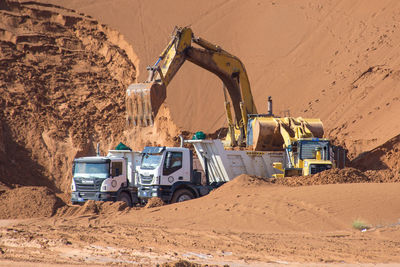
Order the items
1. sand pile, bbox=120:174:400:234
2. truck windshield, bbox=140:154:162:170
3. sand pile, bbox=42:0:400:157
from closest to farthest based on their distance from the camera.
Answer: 1. sand pile, bbox=120:174:400:234
2. truck windshield, bbox=140:154:162:170
3. sand pile, bbox=42:0:400:157

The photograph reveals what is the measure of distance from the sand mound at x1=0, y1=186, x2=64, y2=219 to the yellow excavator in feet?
14.2

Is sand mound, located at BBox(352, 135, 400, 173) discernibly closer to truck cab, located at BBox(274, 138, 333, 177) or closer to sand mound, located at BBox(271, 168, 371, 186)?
truck cab, located at BBox(274, 138, 333, 177)

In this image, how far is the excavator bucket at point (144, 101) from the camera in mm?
21458

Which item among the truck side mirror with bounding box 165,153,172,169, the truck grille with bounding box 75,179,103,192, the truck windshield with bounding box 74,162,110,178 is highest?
the truck side mirror with bounding box 165,153,172,169

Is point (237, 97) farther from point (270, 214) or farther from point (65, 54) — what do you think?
point (65, 54)

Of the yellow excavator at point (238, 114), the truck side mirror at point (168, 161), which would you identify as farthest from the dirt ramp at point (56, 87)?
the truck side mirror at point (168, 161)

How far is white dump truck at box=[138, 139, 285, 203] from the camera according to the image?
65.6 feet

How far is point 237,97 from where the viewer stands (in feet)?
85.0

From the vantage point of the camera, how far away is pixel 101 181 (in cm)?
2061

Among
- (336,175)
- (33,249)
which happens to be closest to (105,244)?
(33,249)

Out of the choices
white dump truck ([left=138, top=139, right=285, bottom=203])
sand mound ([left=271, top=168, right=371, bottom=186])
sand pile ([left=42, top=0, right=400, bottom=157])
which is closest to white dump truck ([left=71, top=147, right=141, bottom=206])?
white dump truck ([left=138, top=139, right=285, bottom=203])

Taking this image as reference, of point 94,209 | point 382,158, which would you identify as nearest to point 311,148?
point 382,158

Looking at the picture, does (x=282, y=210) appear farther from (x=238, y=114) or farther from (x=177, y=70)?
(x=238, y=114)

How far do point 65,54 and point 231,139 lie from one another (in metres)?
14.4
